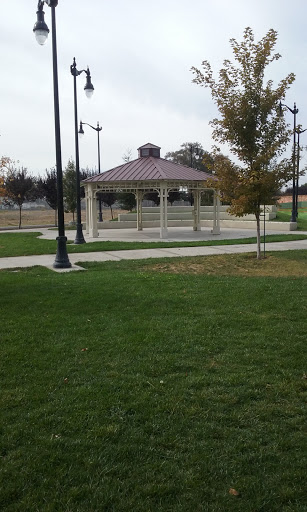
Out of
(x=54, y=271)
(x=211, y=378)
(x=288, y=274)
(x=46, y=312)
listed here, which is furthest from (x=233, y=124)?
(x=211, y=378)

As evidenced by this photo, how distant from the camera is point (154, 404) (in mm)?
3738

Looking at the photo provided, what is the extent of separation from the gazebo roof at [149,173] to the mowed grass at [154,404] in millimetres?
15563

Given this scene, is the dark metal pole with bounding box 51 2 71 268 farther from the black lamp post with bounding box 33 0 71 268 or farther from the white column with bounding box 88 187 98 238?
the white column with bounding box 88 187 98 238

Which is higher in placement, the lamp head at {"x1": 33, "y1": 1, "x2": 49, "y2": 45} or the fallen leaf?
the lamp head at {"x1": 33, "y1": 1, "x2": 49, "y2": 45}

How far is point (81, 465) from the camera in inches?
114

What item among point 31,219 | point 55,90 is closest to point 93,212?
point 55,90

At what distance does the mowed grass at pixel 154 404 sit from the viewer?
267 centimetres

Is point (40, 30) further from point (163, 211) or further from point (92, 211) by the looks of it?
point (92, 211)

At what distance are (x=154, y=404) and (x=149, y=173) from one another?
20.1 m

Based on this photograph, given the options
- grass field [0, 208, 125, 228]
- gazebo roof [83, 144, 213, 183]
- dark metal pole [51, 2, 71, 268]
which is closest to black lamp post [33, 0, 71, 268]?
→ dark metal pole [51, 2, 71, 268]

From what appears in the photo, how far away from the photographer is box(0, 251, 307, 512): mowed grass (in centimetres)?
267

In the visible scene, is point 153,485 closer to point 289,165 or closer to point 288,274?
point 288,274

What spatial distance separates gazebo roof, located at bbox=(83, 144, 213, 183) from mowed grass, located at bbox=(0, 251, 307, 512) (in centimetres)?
1556

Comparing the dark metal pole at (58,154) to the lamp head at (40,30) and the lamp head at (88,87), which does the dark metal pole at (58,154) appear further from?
the lamp head at (88,87)
